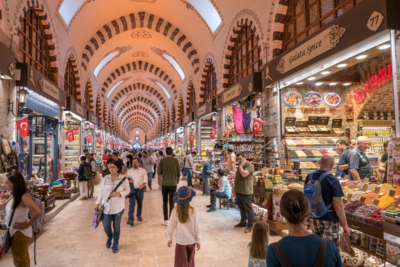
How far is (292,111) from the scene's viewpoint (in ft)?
20.7

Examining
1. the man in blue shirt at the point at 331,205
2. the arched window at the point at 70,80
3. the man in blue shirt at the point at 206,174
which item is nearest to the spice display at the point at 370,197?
the man in blue shirt at the point at 331,205

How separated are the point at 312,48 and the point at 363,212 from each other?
2567 millimetres

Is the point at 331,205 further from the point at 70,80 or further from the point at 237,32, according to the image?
the point at 70,80

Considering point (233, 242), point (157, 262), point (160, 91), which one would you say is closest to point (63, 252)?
point (157, 262)

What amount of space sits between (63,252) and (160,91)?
21.3 metres

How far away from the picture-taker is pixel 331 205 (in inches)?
94.0

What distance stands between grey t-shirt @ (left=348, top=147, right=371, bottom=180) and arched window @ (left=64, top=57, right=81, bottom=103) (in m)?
9.56

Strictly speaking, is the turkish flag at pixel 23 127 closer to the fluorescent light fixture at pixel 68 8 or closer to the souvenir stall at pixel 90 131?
Answer: the fluorescent light fixture at pixel 68 8

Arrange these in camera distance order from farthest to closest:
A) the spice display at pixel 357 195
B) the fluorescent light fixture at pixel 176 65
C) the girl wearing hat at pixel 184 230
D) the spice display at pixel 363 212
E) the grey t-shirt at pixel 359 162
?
the fluorescent light fixture at pixel 176 65 < the grey t-shirt at pixel 359 162 < the spice display at pixel 357 195 < the spice display at pixel 363 212 < the girl wearing hat at pixel 184 230

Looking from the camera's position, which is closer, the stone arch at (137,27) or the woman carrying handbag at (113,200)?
the woman carrying handbag at (113,200)

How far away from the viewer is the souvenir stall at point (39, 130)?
546 centimetres

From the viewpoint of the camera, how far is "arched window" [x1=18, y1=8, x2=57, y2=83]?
6.32 meters

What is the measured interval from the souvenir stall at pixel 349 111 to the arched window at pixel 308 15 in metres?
0.61

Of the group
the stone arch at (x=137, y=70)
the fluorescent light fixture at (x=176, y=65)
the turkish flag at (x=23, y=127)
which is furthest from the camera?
the stone arch at (x=137, y=70)
